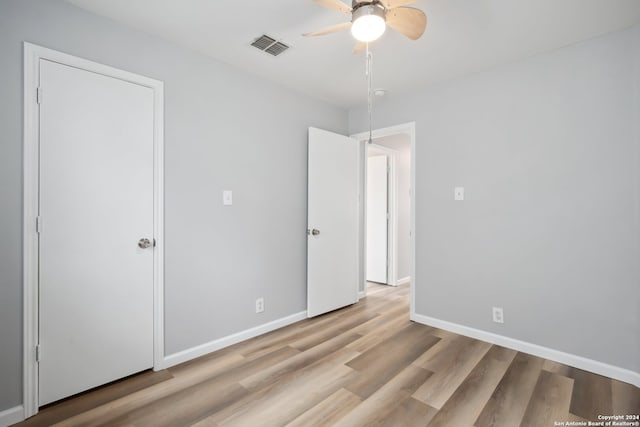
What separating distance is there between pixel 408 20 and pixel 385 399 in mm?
2278

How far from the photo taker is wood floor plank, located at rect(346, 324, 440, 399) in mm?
2078

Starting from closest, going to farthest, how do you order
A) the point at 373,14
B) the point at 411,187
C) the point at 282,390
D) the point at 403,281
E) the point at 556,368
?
1. the point at 373,14
2. the point at 282,390
3. the point at 556,368
4. the point at 411,187
5. the point at 403,281

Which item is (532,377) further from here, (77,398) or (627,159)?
(77,398)

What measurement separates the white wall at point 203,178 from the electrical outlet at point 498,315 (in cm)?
188

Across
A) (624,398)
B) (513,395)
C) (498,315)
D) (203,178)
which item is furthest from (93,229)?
(624,398)

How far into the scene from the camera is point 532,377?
217 cm

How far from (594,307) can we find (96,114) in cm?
379

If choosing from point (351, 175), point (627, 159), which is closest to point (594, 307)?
point (627, 159)

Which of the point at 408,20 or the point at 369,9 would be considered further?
the point at 408,20

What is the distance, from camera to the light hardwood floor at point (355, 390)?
68.7 inches

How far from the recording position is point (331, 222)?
11.6 ft

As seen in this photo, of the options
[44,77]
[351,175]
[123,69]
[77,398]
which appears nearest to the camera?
[44,77]

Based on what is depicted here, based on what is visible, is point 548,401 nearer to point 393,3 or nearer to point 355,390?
point 355,390

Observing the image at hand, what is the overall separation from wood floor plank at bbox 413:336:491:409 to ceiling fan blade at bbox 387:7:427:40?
2.27 metres
